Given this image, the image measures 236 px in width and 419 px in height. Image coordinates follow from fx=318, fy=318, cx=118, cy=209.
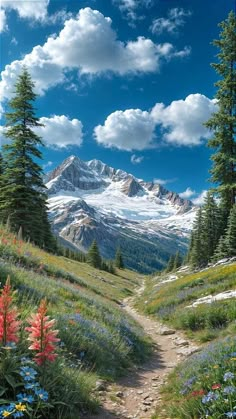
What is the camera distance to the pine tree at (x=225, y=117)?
104ft

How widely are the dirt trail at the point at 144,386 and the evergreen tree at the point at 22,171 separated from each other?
20.6 metres

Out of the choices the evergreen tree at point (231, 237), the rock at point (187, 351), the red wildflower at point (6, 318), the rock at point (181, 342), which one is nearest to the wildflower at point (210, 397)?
the red wildflower at point (6, 318)

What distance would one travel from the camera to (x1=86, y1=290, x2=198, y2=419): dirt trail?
6.02m

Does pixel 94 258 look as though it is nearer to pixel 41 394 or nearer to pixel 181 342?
pixel 181 342

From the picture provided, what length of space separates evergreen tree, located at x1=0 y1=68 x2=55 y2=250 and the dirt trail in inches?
811

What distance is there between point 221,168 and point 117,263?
117 metres

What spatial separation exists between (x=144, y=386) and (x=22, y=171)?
26.3 metres

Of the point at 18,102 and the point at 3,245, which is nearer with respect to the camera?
the point at 3,245

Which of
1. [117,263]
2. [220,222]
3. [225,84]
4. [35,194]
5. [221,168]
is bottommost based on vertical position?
[117,263]

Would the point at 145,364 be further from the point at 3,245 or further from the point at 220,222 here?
the point at 220,222

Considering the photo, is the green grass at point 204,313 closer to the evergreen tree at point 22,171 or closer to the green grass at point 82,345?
the green grass at point 82,345

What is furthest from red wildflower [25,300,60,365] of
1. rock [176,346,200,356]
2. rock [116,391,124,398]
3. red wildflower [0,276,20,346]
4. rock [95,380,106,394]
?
rock [176,346,200,356]

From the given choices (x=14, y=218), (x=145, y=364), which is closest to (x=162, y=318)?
(x=145, y=364)

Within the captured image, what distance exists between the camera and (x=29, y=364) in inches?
167
